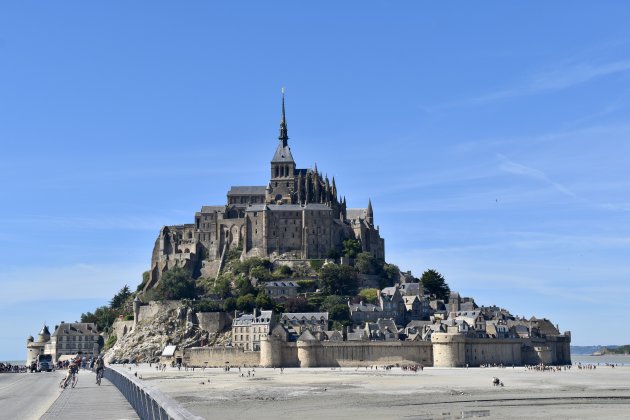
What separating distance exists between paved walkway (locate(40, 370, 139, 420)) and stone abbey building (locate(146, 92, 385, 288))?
73062 mm

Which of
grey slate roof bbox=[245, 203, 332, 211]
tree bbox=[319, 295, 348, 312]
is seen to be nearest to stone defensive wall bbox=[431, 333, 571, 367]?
tree bbox=[319, 295, 348, 312]

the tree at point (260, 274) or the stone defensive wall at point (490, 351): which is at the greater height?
the tree at point (260, 274)

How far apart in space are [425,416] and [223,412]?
9.68m

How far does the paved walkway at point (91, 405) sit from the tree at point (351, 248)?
7210cm

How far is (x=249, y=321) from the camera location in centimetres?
9069

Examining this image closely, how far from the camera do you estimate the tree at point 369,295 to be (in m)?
99.2

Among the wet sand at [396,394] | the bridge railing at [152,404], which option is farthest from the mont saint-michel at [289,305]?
the bridge railing at [152,404]

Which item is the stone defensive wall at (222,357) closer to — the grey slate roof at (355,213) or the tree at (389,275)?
the tree at (389,275)

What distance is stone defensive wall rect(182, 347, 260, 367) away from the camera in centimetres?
8750

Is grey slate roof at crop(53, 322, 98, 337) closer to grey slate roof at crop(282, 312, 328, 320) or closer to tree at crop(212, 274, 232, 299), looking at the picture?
tree at crop(212, 274, 232, 299)

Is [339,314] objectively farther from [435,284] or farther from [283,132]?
[283,132]

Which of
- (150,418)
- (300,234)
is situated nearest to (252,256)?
Result: (300,234)

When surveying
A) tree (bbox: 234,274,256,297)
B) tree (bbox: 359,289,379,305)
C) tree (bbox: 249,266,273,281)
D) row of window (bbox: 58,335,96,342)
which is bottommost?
row of window (bbox: 58,335,96,342)

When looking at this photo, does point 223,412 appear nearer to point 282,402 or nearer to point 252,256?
point 282,402
